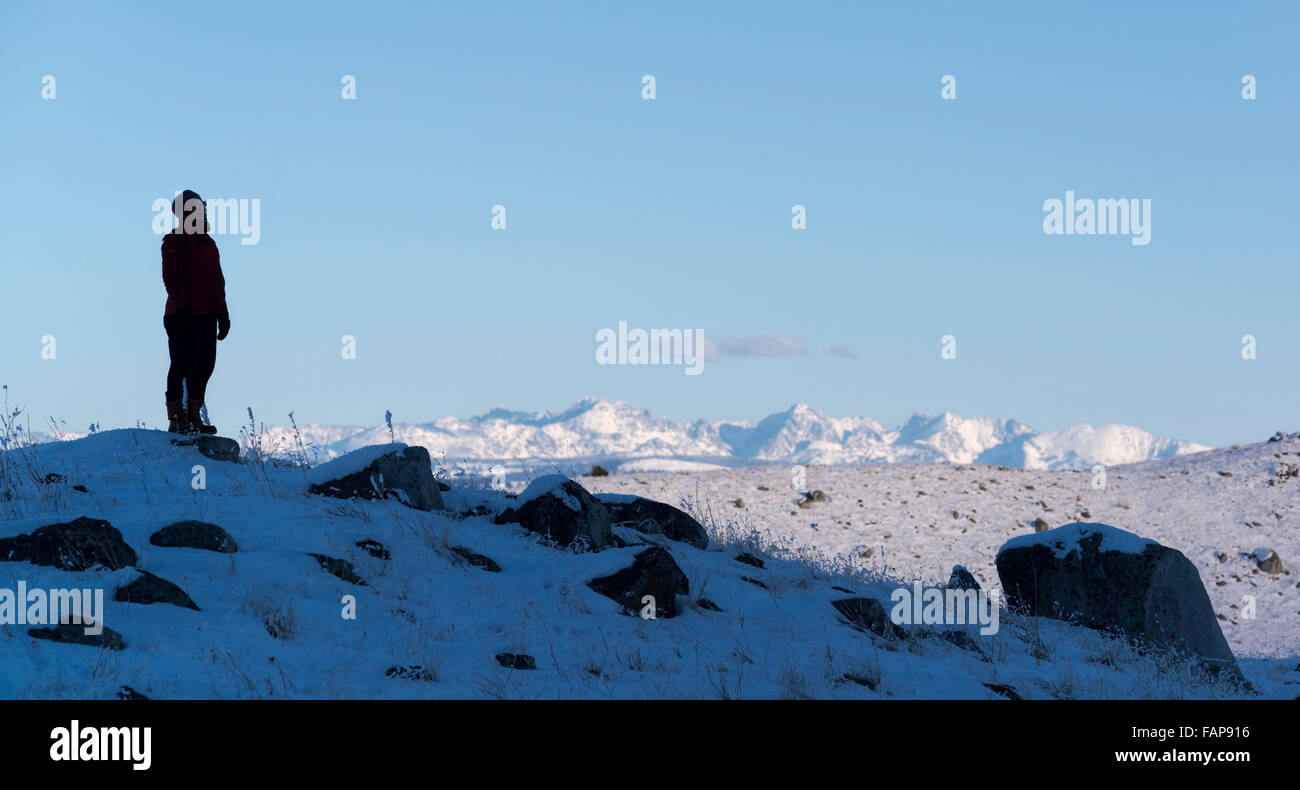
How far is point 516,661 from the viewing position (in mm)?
7059

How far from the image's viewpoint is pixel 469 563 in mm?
9180

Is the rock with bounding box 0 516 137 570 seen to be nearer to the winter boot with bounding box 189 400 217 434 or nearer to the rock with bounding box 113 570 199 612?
the rock with bounding box 113 570 199 612

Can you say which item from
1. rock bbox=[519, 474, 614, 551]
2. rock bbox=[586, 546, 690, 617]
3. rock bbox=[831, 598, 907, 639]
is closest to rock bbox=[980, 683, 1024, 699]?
rock bbox=[831, 598, 907, 639]

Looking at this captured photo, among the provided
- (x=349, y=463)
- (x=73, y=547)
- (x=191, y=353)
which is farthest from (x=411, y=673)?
(x=191, y=353)

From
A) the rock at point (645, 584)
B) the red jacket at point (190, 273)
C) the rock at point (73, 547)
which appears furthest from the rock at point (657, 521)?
the rock at point (73, 547)

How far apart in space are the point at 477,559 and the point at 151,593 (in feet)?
8.82

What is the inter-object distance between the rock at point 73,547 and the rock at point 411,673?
8.09 feet

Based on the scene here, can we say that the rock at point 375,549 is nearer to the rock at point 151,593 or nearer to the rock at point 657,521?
the rock at point 151,593

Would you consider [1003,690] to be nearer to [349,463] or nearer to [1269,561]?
[349,463]

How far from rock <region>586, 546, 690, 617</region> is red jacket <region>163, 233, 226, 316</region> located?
6.70 metres

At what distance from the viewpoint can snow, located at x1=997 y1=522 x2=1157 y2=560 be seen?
13.6 m
